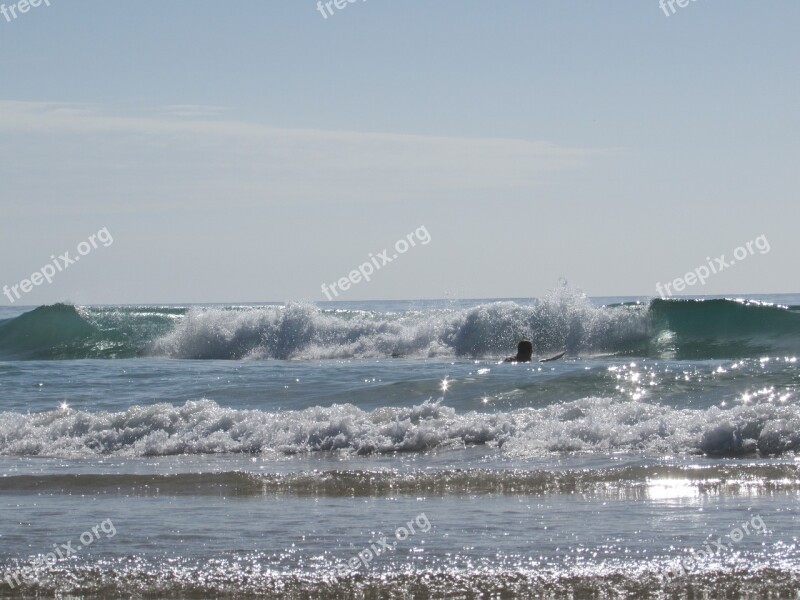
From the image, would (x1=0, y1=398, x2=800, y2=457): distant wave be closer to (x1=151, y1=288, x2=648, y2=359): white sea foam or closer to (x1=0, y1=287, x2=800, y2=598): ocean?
(x1=0, y1=287, x2=800, y2=598): ocean

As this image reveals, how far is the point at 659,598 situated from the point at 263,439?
22.6 ft

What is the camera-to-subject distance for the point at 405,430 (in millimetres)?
11477

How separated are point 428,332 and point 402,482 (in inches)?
736

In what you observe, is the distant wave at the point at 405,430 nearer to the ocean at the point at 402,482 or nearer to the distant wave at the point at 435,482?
the ocean at the point at 402,482

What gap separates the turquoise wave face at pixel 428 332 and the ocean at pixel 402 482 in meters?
7.00

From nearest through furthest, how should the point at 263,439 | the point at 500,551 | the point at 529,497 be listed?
the point at 500,551
the point at 529,497
the point at 263,439

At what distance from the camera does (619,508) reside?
7.54 meters

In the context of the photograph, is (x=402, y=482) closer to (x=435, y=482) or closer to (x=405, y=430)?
(x=435, y=482)

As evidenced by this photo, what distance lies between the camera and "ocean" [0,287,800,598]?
19.5 ft

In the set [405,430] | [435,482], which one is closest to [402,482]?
[435,482]

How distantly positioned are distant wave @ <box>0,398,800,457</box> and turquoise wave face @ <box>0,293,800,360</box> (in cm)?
1203

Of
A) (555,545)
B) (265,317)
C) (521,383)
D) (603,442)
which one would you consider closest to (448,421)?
(603,442)

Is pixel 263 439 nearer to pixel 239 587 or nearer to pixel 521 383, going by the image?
pixel 521 383

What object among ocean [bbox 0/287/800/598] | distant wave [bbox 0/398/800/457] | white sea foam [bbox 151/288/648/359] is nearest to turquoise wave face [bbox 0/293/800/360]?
white sea foam [bbox 151/288/648/359]
